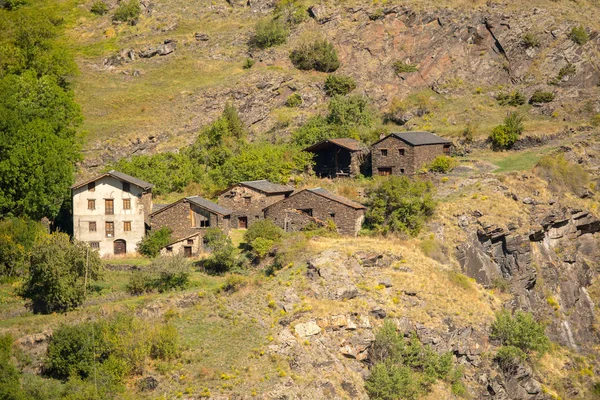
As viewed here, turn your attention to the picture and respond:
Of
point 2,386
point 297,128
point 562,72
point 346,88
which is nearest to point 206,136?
point 297,128

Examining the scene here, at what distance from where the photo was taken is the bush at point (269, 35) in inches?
4751

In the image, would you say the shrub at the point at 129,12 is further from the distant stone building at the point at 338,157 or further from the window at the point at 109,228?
the window at the point at 109,228

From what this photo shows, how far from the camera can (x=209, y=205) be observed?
78.0 meters

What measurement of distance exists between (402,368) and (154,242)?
22.4 m

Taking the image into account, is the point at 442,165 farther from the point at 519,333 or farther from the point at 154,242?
the point at 154,242

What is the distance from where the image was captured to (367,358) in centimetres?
6291

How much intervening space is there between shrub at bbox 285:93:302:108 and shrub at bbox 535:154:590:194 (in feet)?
96.0

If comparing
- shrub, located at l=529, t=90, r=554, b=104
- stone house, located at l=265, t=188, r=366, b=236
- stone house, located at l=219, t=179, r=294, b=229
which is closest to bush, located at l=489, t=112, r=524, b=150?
shrub, located at l=529, t=90, r=554, b=104

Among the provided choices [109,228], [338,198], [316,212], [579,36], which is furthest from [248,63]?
[109,228]

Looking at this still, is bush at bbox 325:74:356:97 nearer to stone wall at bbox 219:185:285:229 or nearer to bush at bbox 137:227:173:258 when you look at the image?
stone wall at bbox 219:185:285:229

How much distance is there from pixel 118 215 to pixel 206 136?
2518 centimetres

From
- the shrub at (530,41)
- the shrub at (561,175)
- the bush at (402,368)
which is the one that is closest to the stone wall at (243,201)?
the bush at (402,368)

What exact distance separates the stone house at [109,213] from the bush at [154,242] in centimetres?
68

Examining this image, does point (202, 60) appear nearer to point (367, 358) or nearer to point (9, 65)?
point (9, 65)
